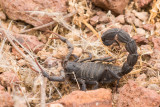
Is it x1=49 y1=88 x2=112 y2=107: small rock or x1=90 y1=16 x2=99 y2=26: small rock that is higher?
x1=90 y1=16 x2=99 y2=26: small rock

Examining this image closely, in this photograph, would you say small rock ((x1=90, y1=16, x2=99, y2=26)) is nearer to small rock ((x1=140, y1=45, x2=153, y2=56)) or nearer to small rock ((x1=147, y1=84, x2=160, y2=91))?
small rock ((x1=140, y1=45, x2=153, y2=56))

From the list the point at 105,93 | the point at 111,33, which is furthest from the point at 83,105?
the point at 111,33

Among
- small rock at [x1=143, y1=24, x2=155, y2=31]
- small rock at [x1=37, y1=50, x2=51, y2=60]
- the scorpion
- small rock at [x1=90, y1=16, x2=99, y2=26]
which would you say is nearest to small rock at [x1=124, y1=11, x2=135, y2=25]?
small rock at [x1=143, y1=24, x2=155, y2=31]

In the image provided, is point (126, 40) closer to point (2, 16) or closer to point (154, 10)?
point (154, 10)

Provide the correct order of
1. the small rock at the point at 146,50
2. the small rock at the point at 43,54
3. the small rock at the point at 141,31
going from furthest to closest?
the small rock at the point at 141,31, the small rock at the point at 43,54, the small rock at the point at 146,50

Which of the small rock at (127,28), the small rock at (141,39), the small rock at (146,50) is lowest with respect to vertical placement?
the small rock at (146,50)

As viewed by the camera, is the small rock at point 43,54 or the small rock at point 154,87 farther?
the small rock at point 43,54

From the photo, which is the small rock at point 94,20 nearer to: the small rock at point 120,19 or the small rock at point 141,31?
the small rock at point 120,19

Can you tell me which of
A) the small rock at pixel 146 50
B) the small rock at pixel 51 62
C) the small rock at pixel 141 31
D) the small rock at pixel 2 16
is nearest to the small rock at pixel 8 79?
the small rock at pixel 51 62
